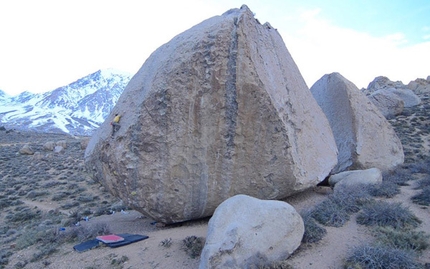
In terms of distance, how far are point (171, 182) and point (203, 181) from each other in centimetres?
64

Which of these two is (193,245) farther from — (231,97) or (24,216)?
(24,216)

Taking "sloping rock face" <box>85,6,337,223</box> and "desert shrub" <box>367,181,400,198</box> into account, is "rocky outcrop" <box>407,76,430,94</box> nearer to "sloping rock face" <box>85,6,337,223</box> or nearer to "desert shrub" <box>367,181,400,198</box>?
"desert shrub" <box>367,181,400,198</box>

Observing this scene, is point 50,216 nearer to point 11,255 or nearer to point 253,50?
point 11,255

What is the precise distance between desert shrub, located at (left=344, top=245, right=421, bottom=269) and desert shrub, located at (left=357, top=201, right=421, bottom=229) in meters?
1.15

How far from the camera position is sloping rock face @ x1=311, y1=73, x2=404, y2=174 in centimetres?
969

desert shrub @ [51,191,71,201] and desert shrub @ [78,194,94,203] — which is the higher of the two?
desert shrub @ [78,194,94,203]

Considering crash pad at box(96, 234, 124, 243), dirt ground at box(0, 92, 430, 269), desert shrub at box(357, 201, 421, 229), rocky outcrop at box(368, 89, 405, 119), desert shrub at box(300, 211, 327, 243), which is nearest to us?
dirt ground at box(0, 92, 430, 269)

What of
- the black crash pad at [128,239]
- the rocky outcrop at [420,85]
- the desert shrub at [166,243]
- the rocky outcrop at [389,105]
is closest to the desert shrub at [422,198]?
the desert shrub at [166,243]

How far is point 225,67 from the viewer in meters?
→ 5.71

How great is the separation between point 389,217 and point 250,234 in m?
2.63

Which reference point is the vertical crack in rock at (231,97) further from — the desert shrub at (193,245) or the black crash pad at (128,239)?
the black crash pad at (128,239)

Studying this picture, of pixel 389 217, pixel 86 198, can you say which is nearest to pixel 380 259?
pixel 389 217

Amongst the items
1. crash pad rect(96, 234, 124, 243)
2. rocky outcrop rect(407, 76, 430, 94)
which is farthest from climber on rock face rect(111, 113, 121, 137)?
rocky outcrop rect(407, 76, 430, 94)

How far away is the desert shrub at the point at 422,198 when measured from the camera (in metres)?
5.91
